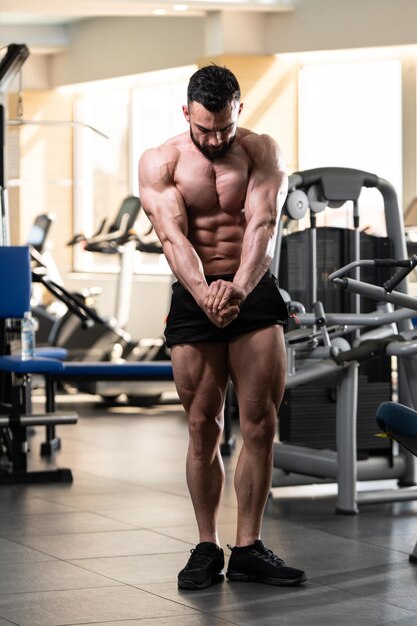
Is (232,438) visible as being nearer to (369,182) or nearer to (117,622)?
(369,182)

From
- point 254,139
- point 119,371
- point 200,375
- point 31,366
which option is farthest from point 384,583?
point 119,371

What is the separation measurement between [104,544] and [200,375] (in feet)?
2.81

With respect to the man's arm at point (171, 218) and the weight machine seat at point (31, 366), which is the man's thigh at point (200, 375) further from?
the weight machine seat at point (31, 366)

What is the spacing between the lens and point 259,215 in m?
3.34

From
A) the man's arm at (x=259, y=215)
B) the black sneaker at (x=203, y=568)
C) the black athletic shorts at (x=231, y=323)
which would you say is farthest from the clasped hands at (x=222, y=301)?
the black sneaker at (x=203, y=568)

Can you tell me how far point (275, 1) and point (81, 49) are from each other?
3.43 m

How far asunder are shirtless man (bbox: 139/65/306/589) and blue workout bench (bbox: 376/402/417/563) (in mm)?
308

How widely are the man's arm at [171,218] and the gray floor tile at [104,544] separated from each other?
98cm

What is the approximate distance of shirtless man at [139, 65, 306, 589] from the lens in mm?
3344

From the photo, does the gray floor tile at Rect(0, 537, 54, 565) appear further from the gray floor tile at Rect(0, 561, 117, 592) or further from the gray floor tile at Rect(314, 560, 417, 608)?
the gray floor tile at Rect(314, 560, 417, 608)

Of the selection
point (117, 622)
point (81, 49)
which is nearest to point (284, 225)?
point (117, 622)

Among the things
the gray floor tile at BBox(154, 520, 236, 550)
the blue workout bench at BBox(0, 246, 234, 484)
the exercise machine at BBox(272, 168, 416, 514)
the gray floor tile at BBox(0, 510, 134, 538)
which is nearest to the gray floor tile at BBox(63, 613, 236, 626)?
the gray floor tile at BBox(154, 520, 236, 550)

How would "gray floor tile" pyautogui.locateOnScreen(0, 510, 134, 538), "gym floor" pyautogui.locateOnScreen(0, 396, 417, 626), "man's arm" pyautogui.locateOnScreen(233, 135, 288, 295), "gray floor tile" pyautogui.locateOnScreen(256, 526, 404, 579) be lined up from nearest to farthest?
"gym floor" pyautogui.locateOnScreen(0, 396, 417, 626), "man's arm" pyautogui.locateOnScreen(233, 135, 288, 295), "gray floor tile" pyautogui.locateOnScreen(256, 526, 404, 579), "gray floor tile" pyautogui.locateOnScreen(0, 510, 134, 538)

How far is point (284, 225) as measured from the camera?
4.96 meters
